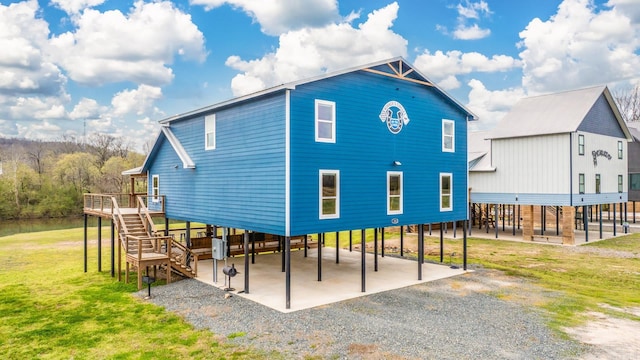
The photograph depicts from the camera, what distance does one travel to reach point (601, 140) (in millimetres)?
29141

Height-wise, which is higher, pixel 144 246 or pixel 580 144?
pixel 580 144

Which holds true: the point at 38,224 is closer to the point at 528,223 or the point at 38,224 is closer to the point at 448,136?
the point at 448,136

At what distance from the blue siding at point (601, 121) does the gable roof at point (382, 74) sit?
1385 cm

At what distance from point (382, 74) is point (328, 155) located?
12.5 feet

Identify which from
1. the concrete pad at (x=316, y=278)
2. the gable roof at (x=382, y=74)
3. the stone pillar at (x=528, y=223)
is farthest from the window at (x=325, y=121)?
the stone pillar at (x=528, y=223)

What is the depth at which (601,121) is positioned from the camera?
2892 centimetres

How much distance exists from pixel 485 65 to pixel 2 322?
54.1 metres

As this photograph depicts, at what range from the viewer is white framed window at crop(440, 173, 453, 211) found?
17.4 meters

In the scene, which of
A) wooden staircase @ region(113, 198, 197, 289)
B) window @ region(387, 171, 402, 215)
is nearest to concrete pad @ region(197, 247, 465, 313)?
wooden staircase @ region(113, 198, 197, 289)

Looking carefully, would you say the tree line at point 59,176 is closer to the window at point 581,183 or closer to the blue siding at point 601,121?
the window at point 581,183

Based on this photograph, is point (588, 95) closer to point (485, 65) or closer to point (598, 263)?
point (598, 263)

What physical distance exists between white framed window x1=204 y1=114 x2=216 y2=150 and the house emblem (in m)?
6.29

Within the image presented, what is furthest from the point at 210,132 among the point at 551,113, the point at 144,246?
the point at 551,113

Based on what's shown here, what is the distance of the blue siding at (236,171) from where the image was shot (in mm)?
13016
